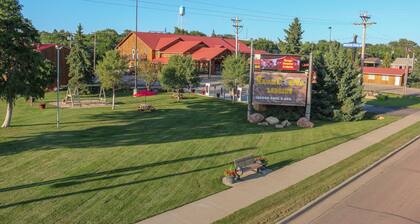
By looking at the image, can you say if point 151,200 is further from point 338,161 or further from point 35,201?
point 338,161

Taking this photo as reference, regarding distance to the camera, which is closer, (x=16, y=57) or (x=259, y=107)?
(x=16, y=57)

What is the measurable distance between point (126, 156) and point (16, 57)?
12964 mm

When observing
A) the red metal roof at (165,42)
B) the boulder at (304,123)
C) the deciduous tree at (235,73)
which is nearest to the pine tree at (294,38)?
the deciduous tree at (235,73)

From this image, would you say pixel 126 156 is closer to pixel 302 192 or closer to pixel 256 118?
pixel 302 192

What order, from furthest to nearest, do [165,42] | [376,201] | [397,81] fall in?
[165,42], [397,81], [376,201]

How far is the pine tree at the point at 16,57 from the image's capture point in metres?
25.3

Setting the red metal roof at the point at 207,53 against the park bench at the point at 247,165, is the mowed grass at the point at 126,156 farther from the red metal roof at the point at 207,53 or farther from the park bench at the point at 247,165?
the red metal roof at the point at 207,53

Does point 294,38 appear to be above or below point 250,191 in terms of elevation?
above

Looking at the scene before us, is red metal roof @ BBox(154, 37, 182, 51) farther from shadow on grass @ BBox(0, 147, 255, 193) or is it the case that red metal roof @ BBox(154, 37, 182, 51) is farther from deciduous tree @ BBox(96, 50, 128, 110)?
shadow on grass @ BBox(0, 147, 255, 193)

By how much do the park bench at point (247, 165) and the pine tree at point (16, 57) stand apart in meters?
17.2

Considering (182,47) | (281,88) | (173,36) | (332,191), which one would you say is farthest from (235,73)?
(173,36)

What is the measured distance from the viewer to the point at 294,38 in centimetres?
4584

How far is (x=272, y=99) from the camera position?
99.5ft

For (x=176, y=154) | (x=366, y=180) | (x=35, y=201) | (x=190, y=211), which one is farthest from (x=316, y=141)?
(x=35, y=201)
